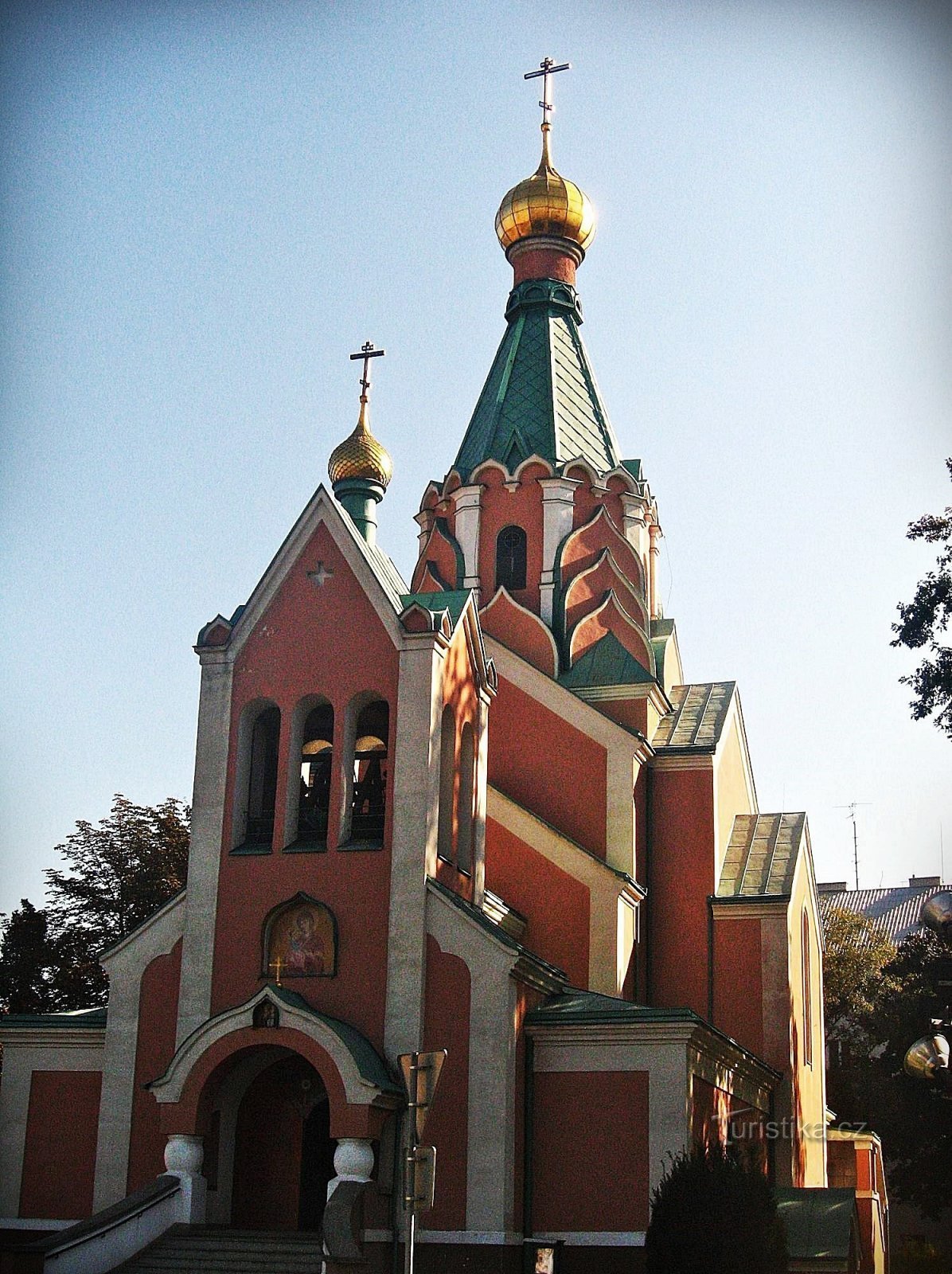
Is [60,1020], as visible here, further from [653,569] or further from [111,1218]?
[653,569]

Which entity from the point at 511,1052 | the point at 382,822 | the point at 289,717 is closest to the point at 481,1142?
the point at 511,1052

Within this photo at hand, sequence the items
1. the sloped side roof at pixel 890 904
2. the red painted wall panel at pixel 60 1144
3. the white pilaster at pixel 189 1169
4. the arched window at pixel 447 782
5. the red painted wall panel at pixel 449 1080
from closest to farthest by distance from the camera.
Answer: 1. the red painted wall panel at pixel 449 1080
2. the white pilaster at pixel 189 1169
3. the arched window at pixel 447 782
4. the red painted wall panel at pixel 60 1144
5. the sloped side roof at pixel 890 904

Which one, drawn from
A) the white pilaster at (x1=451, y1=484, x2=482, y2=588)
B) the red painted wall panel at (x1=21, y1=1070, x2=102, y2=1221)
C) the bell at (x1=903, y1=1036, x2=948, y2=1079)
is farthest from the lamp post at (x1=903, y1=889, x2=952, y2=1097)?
the white pilaster at (x1=451, y1=484, x2=482, y2=588)

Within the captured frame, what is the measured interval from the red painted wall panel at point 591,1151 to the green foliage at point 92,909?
11.6 meters

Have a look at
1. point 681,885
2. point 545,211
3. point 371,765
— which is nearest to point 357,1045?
point 371,765

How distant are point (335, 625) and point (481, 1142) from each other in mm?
5694

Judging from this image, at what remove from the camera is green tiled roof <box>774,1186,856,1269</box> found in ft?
51.2

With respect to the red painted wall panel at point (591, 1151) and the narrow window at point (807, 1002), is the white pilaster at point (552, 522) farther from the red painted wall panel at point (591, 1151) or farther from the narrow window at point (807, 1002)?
the red painted wall panel at point (591, 1151)

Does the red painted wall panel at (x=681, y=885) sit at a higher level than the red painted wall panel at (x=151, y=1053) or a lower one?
higher

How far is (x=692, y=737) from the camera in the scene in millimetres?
21688

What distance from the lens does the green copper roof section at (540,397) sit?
76.5 ft

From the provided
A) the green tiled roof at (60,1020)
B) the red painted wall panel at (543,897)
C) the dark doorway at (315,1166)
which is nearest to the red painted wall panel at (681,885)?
the red painted wall panel at (543,897)

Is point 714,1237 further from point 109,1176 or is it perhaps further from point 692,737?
point 692,737

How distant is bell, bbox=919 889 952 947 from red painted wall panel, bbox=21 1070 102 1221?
35.0ft
